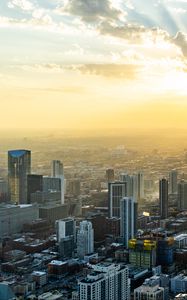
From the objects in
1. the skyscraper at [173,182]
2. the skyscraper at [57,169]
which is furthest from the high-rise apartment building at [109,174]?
the skyscraper at [173,182]

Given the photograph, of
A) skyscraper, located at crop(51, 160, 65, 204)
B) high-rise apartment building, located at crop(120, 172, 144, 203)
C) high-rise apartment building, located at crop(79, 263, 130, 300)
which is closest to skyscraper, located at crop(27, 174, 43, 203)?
skyscraper, located at crop(51, 160, 65, 204)

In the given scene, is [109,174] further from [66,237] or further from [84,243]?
[84,243]

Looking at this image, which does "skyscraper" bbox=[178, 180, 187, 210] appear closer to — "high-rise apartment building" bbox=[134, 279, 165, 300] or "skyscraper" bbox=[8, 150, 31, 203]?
"skyscraper" bbox=[8, 150, 31, 203]

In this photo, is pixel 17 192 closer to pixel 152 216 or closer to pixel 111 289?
pixel 152 216

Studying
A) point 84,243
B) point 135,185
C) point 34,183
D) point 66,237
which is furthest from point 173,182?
point 84,243

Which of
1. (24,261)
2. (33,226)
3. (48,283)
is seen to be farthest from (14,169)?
(48,283)

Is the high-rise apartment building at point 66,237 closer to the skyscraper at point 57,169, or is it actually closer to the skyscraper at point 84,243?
the skyscraper at point 84,243
